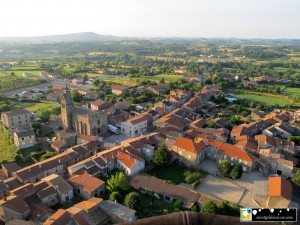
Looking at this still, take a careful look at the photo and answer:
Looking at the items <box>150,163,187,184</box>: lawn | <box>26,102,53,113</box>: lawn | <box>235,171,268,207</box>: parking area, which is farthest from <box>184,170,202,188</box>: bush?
<box>26,102,53,113</box>: lawn

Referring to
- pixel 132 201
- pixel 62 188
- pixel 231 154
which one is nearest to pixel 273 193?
pixel 231 154

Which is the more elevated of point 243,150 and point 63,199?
point 243,150

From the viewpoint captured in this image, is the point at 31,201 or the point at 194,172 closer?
the point at 31,201

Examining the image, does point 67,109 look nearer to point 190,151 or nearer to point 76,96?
point 76,96

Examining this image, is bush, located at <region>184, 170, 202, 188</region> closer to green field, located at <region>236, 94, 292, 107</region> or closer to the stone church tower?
the stone church tower

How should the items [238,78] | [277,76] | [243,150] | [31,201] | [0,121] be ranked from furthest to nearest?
[277,76] < [238,78] < [0,121] < [243,150] < [31,201]

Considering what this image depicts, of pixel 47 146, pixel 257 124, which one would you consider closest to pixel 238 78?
pixel 257 124

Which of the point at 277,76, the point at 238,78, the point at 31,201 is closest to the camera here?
the point at 31,201

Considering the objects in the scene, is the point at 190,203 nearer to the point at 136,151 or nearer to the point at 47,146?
the point at 136,151
